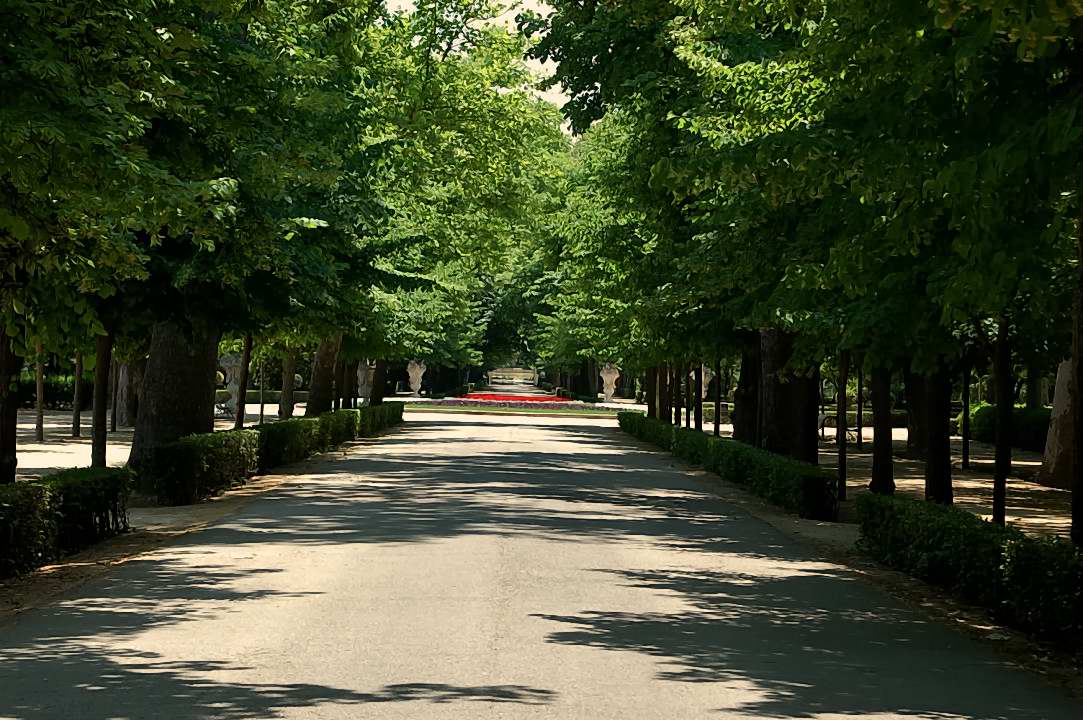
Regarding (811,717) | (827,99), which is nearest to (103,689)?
(811,717)

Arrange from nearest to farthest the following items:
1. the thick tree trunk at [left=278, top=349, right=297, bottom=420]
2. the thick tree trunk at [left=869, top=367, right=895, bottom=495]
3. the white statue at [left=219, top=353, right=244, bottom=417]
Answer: the thick tree trunk at [left=869, top=367, right=895, bottom=495] → the thick tree trunk at [left=278, top=349, right=297, bottom=420] → the white statue at [left=219, top=353, right=244, bottom=417]

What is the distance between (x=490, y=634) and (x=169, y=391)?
47.9 ft

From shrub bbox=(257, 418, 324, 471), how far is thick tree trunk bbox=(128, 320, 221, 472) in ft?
12.2

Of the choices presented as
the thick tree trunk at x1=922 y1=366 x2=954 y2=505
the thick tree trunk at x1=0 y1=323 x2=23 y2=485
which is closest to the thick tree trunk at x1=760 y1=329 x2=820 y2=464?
the thick tree trunk at x1=922 y1=366 x2=954 y2=505

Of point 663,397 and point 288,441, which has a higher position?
point 663,397

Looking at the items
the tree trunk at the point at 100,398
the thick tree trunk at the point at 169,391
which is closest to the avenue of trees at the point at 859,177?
the thick tree trunk at the point at 169,391

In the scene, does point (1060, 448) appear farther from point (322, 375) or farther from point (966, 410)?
point (322, 375)

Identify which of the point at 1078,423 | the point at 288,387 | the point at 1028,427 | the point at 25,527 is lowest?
the point at 25,527

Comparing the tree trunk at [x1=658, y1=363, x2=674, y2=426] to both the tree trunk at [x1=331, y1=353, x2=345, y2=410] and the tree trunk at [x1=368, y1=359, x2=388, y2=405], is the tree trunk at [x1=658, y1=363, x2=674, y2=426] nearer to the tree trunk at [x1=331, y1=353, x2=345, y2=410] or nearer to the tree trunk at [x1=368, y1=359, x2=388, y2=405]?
the tree trunk at [x1=331, y1=353, x2=345, y2=410]

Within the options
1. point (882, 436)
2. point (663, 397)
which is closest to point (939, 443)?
point (882, 436)

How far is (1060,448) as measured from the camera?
97.8 feet

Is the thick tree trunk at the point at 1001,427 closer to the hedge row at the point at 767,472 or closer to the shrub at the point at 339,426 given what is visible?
the hedge row at the point at 767,472

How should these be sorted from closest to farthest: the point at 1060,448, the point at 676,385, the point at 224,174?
the point at 224,174 → the point at 1060,448 → the point at 676,385

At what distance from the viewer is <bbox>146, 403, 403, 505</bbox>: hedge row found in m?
21.0
